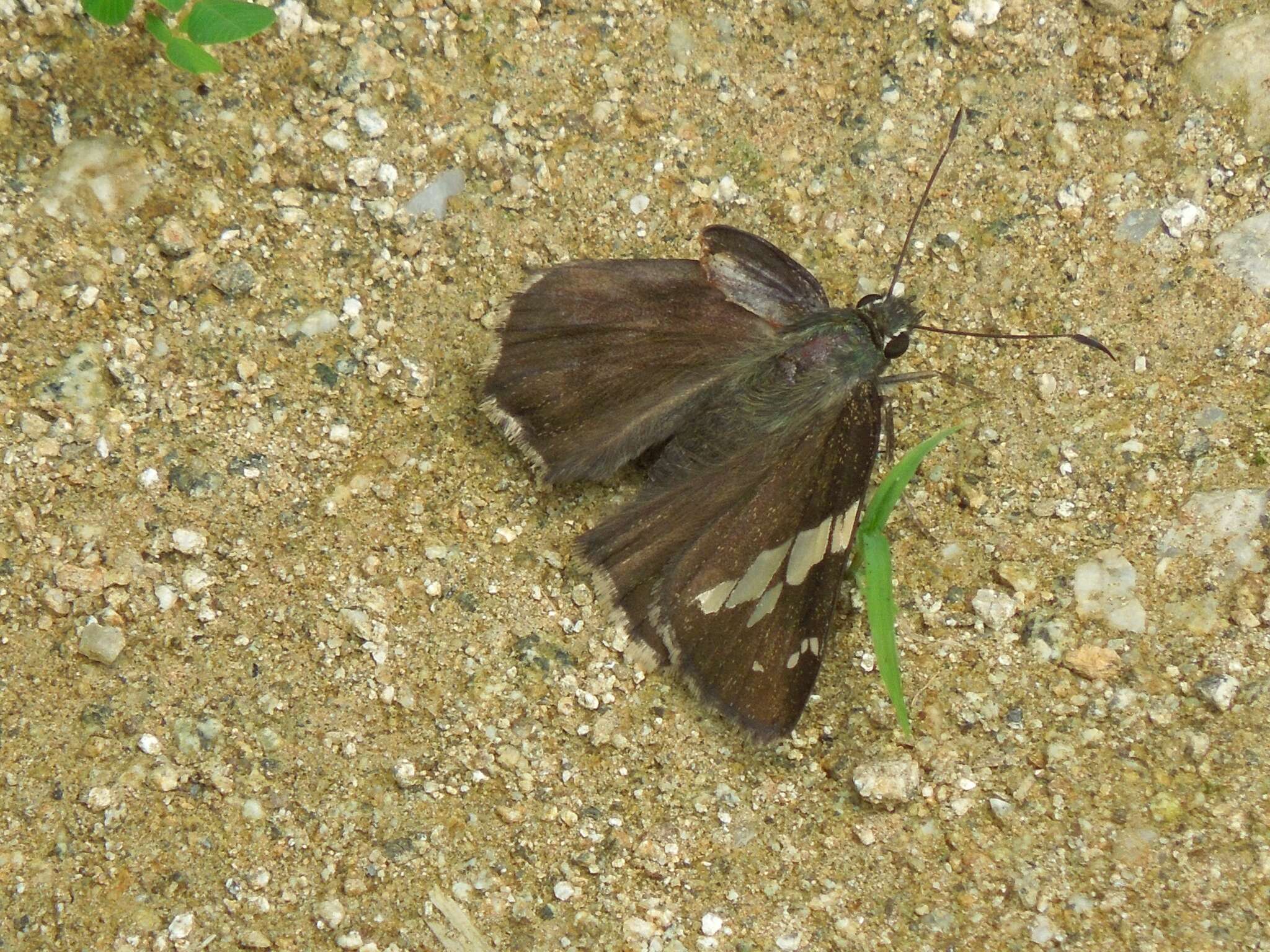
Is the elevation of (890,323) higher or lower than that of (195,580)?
higher

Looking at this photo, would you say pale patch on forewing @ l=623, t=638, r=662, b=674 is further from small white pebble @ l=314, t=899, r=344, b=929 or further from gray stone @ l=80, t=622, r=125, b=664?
gray stone @ l=80, t=622, r=125, b=664

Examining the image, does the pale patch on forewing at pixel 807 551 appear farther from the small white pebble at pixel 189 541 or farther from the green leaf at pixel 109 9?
the green leaf at pixel 109 9

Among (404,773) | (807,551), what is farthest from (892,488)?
(404,773)

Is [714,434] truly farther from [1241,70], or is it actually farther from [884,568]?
[1241,70]

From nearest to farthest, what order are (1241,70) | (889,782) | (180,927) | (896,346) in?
(180,927)
(889,782)
(896,346)
(1241,70)

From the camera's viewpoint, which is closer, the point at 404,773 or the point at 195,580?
the point at 404,773

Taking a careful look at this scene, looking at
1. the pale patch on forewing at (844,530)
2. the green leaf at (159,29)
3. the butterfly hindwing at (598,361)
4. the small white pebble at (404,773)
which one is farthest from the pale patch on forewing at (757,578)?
the green leaf at (159,29)

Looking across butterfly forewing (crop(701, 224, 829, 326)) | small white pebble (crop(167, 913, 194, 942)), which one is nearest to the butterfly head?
butterfly forewing (crop(701, 224, 829, 326))

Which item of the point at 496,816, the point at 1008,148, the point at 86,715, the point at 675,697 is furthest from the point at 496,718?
the point at 1008,148
